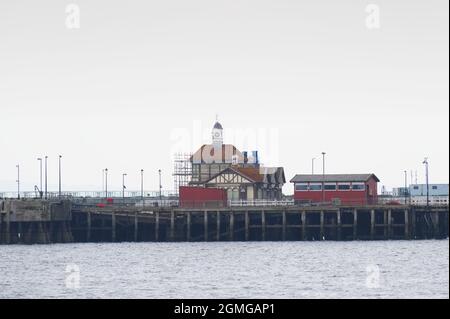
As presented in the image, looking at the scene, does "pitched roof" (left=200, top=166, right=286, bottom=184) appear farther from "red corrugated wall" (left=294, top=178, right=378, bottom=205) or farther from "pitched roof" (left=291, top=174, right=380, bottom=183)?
"red corrugated wall" (left=294, top=178, right=378, bottom=205)

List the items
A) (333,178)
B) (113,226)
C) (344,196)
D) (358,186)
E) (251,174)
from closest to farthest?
(113,226)
(358,186)
(344,196)
(333,178)
(251,174)

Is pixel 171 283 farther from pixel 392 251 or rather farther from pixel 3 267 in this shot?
pixel 392 251

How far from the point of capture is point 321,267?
9356 cm

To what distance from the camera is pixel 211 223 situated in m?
136

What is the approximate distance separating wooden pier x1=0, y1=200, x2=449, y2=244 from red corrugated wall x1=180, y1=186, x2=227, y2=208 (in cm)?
521

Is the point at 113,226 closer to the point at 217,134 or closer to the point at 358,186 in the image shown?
the point at 358,186

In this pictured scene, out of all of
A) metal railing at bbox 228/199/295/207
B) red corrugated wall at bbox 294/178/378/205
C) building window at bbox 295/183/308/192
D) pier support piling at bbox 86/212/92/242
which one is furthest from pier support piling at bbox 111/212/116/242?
building window at bbox 295/183/308/192

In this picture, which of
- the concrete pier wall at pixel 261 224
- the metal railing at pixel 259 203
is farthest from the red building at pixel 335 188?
the concrete pier wall at pixel 261 224

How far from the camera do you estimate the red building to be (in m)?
141

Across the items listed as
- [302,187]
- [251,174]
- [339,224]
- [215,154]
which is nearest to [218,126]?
[215,154]

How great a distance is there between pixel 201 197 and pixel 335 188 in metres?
14.8

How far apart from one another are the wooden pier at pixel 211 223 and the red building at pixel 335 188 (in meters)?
6.55
